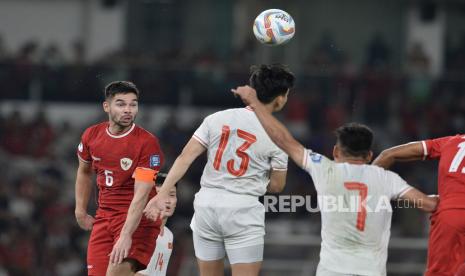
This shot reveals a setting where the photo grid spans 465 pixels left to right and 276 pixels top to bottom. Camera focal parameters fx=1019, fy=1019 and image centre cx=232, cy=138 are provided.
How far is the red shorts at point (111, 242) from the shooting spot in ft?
27.6

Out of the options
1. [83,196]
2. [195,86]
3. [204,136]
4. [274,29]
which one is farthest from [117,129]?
[195,86]

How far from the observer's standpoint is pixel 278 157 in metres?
8.24

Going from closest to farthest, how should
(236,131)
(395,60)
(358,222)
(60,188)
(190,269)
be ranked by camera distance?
1. (358,222)
2. (236,131)
3. (190,269)
4. (60,188)
5. (395,60)

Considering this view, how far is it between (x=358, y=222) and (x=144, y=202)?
6.31 ft

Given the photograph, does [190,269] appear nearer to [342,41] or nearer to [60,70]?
[60,70]

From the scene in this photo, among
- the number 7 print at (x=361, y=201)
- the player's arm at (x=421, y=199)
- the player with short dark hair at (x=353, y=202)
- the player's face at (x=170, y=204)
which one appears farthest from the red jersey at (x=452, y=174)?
the player's face at (x=170, y=204)

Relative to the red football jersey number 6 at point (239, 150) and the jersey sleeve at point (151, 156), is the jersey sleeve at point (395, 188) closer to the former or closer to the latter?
the red football jersey number 6 at point (239, 150)

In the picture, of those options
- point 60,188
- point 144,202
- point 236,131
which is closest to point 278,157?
point 236,131

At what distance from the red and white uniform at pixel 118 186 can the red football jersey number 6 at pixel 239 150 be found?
59 centimetres

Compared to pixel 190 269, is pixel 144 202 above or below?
above

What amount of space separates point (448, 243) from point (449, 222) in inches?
6.7

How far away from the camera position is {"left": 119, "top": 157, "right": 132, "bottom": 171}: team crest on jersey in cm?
841

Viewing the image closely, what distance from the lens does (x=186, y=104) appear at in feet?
66.5

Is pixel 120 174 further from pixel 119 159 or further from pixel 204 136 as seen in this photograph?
pixel 204 136
